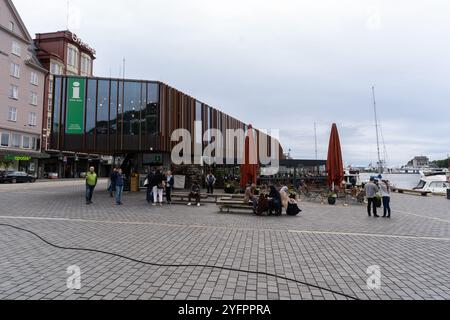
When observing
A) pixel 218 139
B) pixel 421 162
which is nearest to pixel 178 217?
pixel 218 139

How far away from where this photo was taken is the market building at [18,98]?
40094mm

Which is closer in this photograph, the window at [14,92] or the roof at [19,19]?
the window at [14,92]

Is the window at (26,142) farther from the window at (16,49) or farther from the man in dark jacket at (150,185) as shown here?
the man in dark jacket at (150,185)

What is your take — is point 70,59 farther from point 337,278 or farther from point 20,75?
point 337,278

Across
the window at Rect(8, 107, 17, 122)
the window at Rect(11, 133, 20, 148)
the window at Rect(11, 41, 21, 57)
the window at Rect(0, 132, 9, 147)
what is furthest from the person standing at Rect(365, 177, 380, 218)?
the window at Rect(11, 41, 21, 57)

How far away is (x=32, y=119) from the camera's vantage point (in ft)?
150

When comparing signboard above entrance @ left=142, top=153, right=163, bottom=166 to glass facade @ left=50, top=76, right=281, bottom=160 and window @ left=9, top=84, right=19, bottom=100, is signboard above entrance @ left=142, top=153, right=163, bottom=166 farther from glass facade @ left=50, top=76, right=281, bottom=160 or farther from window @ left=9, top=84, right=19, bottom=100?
window @ left=9, top=84, right=19, bottom=100

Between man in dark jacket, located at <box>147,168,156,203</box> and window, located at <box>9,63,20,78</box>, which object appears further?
window, located at <box>9,63,20,78</box>

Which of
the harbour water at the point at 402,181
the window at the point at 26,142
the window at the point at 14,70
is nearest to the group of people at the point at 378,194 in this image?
the harbour water at the point at 402,181

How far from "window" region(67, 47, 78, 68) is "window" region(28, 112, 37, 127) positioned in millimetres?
13987

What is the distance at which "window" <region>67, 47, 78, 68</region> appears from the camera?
181 feet
